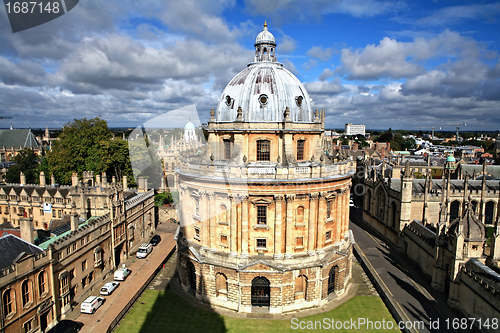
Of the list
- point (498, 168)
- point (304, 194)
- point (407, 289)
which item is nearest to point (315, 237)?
point (304, 194)

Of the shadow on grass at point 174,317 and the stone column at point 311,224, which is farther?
the stone column at point 311,224

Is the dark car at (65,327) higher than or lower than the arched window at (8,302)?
lower

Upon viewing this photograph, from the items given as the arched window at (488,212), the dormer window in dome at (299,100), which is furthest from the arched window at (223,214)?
the arched window at (488,212)

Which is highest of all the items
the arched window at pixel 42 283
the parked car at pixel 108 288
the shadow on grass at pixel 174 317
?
the arched window at pixel 42 283

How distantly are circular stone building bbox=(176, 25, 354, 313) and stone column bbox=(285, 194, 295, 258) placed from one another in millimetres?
102

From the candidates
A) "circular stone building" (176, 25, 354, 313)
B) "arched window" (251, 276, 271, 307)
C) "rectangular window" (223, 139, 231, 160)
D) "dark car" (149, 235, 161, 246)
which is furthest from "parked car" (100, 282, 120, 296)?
"rectangular window" (223, 139, 231, 160)

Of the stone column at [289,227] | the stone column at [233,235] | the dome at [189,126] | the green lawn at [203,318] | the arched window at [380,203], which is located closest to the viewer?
the green lawn at [203,318]

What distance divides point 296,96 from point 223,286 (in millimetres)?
23012

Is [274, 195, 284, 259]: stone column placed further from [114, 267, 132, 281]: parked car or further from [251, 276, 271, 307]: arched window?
[114, 267, 132, 281]: parked car

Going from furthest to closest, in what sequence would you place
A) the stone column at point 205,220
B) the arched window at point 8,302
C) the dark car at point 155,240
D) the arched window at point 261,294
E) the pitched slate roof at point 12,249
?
1. the dark car at point 155,240
2. the stone column at point 205,220
3. the arched window at point 261,294
4. the pitched slate roof at point 12,249
5. the arched window at point 8,302

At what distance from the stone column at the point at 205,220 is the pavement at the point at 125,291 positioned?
972cm

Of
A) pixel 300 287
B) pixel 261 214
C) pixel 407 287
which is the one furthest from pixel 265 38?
pixel 407 287

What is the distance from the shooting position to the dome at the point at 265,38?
129 feet

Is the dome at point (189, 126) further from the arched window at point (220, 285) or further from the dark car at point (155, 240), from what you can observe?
the arched window at point (220, 285)
